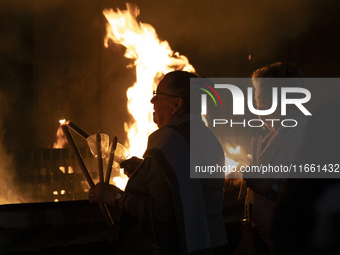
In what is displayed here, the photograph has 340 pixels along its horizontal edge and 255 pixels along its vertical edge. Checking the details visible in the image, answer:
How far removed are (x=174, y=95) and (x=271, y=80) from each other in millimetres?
766

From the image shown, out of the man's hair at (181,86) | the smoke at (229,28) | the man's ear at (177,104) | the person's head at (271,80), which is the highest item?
the smoke at (229,28)

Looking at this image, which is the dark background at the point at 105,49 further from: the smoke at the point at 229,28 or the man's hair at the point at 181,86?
the man's hair at the point at 181,86

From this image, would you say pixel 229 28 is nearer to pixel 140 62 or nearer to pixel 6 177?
pixel 140 62

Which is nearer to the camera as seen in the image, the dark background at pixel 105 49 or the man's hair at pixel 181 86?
the man's hair at pixel 181 86

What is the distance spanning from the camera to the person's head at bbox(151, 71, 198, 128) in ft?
5.77

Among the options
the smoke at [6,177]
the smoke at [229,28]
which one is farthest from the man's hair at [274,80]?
the smoke at [6,177]

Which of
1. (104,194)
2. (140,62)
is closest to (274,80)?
(104,194)

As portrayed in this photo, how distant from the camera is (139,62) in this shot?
5191 millimetres

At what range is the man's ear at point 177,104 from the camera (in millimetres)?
1757

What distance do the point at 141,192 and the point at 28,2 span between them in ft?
15.4

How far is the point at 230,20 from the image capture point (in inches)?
237

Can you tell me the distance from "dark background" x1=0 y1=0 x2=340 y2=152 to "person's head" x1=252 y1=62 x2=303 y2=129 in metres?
3.79

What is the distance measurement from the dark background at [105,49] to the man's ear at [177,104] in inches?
155

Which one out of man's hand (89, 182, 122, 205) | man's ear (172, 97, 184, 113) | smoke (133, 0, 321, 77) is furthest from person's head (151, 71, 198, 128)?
smoke (133, 0, 321, 77)
